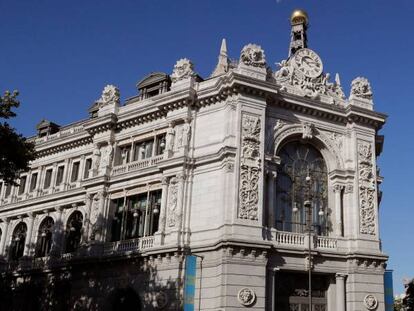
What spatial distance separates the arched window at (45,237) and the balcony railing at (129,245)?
8.10 metres

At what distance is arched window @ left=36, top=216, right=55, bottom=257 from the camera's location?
4572 cm

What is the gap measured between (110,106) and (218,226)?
577 inches

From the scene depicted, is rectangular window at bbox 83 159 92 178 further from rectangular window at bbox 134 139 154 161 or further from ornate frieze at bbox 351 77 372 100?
ornate frieze at bbox 351 77 372 100

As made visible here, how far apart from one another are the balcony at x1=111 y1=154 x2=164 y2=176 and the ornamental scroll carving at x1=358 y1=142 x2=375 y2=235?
13673mm

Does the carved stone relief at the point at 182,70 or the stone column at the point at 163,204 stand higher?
the carved stone relief at the point at 182,70

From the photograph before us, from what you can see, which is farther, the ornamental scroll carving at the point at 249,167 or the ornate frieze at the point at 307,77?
the ornate frieze at the point at 307,77

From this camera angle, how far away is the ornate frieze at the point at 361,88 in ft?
133

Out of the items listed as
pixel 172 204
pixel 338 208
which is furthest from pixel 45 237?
pixel 338 208

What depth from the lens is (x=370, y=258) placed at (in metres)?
36.2

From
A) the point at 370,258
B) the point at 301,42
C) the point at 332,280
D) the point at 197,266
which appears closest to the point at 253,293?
the point at 197,266

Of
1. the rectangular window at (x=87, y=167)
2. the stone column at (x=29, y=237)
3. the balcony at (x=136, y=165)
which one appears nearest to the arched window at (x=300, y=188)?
the balcony at (x=136, y=165)

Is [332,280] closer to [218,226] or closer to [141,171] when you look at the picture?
[218,226]

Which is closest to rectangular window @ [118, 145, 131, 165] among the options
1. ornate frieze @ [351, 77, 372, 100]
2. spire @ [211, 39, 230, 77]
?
spire @ [211, 39, 230, 77]

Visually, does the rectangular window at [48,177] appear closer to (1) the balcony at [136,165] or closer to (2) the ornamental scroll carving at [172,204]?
(1) the balcony at [136,165]
